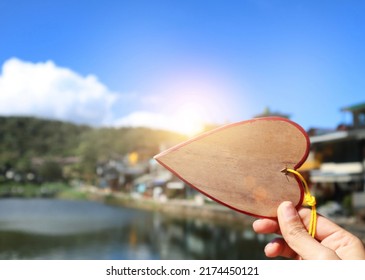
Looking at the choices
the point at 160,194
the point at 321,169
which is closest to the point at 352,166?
the point at 321,169

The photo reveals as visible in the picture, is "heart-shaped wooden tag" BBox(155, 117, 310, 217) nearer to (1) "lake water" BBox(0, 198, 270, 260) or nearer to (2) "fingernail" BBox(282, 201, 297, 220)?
(2) "fingernail" BBox(282, 201, 297, 220)

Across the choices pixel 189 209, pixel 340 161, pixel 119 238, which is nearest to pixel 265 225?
pixel 119 238

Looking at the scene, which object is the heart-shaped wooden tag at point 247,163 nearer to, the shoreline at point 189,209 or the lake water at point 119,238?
the shoreline at point 189,209

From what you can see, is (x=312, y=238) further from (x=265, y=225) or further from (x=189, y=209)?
(x=189, y=209)

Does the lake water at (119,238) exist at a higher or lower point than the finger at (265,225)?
lower

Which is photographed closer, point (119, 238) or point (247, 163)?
point (247, 163)

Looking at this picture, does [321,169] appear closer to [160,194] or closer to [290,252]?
[160,194]

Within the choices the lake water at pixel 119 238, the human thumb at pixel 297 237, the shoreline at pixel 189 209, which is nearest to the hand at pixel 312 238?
the human thumb at pixel 297 237
